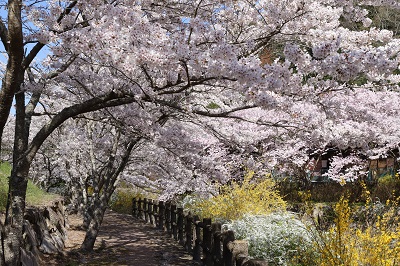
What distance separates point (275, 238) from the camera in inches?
276

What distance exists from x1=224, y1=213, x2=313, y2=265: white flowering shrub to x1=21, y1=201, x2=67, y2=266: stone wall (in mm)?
3537

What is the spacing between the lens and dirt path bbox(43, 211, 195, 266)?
9.95 metres

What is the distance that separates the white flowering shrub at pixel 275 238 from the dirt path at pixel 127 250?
8.66 feet

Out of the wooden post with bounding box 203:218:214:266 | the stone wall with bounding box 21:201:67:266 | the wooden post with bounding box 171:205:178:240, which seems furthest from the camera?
the wooden post with bounding box 171:205:178:240

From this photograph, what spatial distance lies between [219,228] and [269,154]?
8.19m

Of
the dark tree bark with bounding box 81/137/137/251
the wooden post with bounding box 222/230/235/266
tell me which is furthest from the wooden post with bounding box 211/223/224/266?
the dark tree bark with bounding box 81/137/137/251

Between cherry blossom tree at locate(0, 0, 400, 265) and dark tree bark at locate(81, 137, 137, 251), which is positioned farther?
dark tree bark at locate(81, 137, 137, 251)

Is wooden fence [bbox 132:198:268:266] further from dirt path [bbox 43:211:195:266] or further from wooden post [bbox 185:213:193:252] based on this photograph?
dirt path [bbox 43:211:195:266]

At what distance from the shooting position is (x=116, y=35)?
5078mm

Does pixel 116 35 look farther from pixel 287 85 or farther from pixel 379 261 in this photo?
pixel 379 261

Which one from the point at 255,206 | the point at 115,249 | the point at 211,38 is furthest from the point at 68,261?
the point at 211,38

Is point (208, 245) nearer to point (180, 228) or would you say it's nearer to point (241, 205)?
point (241, 205)

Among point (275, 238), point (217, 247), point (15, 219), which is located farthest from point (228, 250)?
point (15, 219)

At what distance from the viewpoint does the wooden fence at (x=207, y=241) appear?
639 cm
